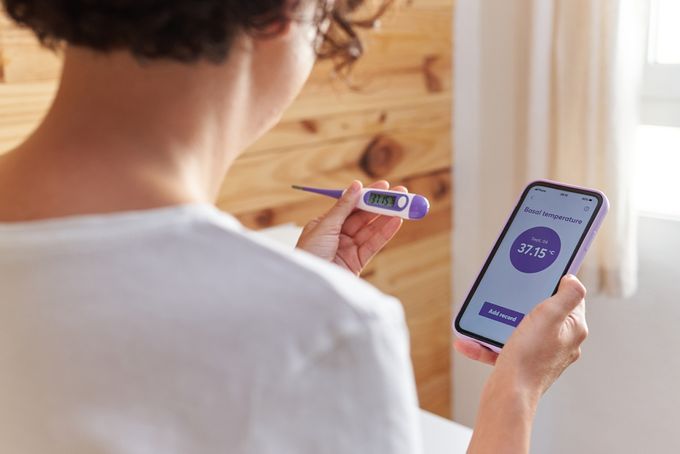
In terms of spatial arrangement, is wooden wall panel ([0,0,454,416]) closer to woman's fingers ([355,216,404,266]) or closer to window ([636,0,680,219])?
window ([636,0,680,219])

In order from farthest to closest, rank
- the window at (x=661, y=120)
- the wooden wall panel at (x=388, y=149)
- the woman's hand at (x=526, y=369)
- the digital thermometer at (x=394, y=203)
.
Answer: the window at (x=661, y=120)
the wooden wall panel at (x=388, y=149)
the digital thermometer at (x=394, y=203)
the woman's hand at (x=526, y=369)

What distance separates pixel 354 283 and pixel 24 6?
0.26 meters

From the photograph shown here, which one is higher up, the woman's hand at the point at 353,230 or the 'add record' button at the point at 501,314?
the woman's hand at the point at 353,230

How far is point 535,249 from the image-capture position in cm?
92

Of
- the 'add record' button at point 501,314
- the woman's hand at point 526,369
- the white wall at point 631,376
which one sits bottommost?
the white wall at point 631,376

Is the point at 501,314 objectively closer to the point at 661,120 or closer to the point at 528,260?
the point at 528,260

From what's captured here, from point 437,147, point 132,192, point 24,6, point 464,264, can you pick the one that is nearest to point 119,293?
point 132,192

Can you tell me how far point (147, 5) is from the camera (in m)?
0.45

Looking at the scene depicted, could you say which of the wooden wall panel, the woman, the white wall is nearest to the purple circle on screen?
the woman

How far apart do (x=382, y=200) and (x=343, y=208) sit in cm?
4

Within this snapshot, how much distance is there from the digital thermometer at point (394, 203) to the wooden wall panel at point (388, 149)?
0.51m

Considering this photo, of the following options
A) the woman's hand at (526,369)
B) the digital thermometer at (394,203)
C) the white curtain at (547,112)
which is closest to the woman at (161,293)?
the woman's hand at (526,369)

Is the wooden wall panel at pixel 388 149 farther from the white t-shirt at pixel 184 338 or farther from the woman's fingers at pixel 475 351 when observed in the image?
the white t-shirt at pixel 184 338

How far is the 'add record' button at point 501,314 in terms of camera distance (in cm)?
89
